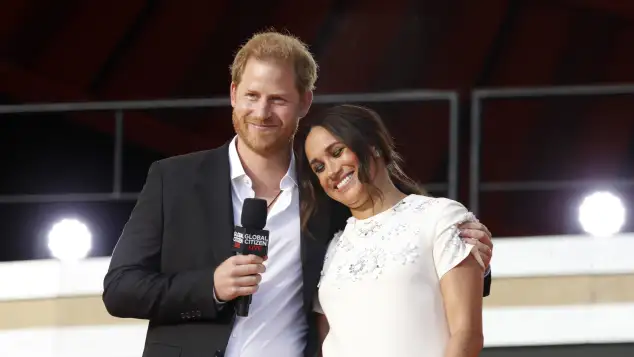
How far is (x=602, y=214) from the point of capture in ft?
12.6

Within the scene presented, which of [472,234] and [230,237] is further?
[230,237]

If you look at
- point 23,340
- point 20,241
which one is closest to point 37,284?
point 23,340

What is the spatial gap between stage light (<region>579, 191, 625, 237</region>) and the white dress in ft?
5.86

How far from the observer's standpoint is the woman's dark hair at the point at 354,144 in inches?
86.7

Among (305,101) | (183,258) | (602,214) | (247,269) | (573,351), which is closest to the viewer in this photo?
(247,269)

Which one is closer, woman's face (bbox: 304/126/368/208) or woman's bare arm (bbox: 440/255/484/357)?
woman's bare arm (bbox: 440/255/484/357)

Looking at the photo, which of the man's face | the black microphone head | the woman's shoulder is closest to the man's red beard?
the man's face

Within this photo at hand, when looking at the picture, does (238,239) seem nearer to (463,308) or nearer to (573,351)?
(463,308)

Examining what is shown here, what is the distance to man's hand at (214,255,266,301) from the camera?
2.02 m

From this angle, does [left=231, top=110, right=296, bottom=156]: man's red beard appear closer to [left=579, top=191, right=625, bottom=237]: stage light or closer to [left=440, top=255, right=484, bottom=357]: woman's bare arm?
[left=440, top=255, right=484, bottom=357]: woman's bare arm

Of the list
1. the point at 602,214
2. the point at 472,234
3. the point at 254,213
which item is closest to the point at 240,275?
the point at 254,213

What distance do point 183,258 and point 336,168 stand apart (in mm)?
360

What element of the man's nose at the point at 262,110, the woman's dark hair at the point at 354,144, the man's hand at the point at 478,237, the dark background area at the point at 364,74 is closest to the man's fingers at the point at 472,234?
the man's hand at the point at 478,237

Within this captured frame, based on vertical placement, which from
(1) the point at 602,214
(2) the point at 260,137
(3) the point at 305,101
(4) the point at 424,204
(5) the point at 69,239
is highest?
(1) the point at 602,214
